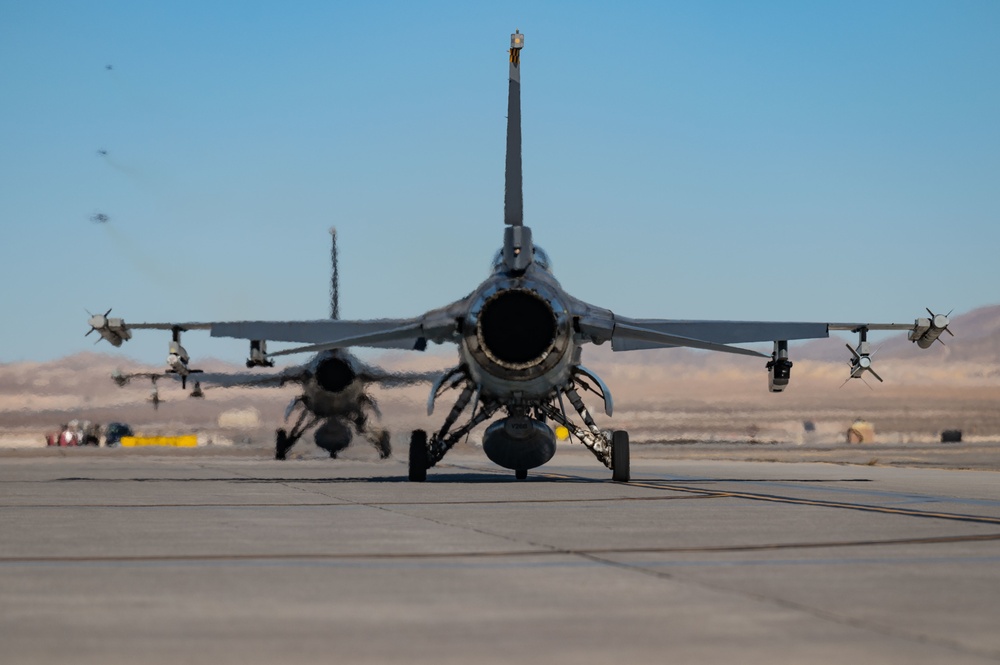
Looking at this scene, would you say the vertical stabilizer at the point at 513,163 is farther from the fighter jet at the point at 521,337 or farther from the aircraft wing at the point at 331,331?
the aircraft wing at the point at 331,331

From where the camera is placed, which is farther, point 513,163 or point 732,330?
point 732,330

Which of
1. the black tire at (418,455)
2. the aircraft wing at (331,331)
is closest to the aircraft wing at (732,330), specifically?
the aircraft wing at (331,331)

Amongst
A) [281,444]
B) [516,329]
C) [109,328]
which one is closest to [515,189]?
[516,329]

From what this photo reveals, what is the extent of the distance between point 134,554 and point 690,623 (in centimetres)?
555

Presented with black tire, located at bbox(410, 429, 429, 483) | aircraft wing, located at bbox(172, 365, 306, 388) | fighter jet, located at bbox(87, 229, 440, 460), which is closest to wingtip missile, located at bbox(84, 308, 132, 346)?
black tire, located at bbox(410, 429, 429, 483)

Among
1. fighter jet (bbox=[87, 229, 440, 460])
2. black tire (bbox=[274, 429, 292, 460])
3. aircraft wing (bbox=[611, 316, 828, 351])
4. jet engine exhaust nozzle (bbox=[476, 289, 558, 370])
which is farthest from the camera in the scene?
black tire (bbox=[274, 429, 292, 460])

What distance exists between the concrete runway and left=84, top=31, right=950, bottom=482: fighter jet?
6848 mm

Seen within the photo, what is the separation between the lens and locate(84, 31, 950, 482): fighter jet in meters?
23.7

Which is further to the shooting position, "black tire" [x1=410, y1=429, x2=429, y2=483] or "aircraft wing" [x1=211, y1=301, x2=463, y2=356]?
"aircraft wing" [x1=211, y1=301, x2=463, y2=356]

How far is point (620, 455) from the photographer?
24938mm

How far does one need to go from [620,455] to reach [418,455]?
4.06 metres

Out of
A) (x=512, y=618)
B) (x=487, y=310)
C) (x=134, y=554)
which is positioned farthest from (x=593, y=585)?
(x=487, y=310)

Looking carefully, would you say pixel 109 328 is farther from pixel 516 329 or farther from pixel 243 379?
pixel 243 379

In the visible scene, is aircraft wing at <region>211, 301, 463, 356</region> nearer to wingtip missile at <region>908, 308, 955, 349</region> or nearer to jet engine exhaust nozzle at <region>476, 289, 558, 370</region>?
jet engine exhaust nozzle at <region>476, 289, 558, 370</region>
